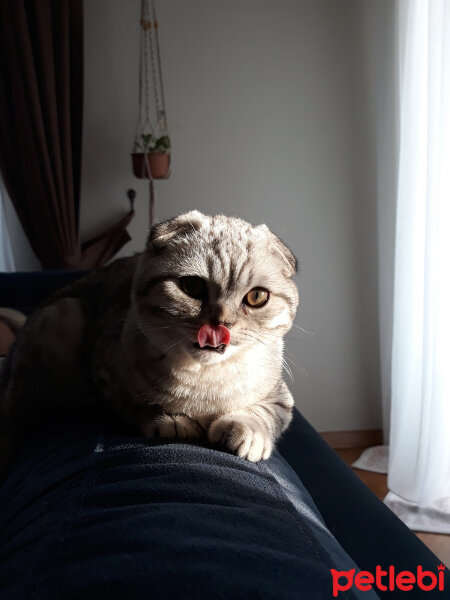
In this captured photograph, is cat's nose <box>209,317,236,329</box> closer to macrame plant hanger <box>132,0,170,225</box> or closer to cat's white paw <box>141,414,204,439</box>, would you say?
cat's white paw <box>141,414,204,439</box>

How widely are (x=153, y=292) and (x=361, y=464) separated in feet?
7.11

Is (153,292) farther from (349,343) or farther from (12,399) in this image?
(349,343)

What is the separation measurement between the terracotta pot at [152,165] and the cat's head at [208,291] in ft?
5.30

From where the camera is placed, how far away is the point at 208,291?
3.23 feet

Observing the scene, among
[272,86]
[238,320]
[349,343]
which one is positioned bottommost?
[349,343]

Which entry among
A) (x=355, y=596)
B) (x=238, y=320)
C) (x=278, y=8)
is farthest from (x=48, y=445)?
(x=278, y=8)

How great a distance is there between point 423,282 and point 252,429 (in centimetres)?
154

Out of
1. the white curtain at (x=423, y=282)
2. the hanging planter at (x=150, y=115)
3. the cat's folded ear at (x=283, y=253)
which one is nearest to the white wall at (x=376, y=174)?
the white curtain at (x=423, y=282)

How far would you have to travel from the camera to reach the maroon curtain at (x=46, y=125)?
250 centimetres

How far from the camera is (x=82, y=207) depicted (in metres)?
2.85

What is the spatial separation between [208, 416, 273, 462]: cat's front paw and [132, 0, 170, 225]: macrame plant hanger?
188 centimetres

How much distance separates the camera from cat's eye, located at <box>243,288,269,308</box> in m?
1.01

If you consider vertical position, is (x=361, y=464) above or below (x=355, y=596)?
below

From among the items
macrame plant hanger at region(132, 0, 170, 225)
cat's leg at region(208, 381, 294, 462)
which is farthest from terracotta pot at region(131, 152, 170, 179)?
cat's leg at region(208, 381, 294, 462)
